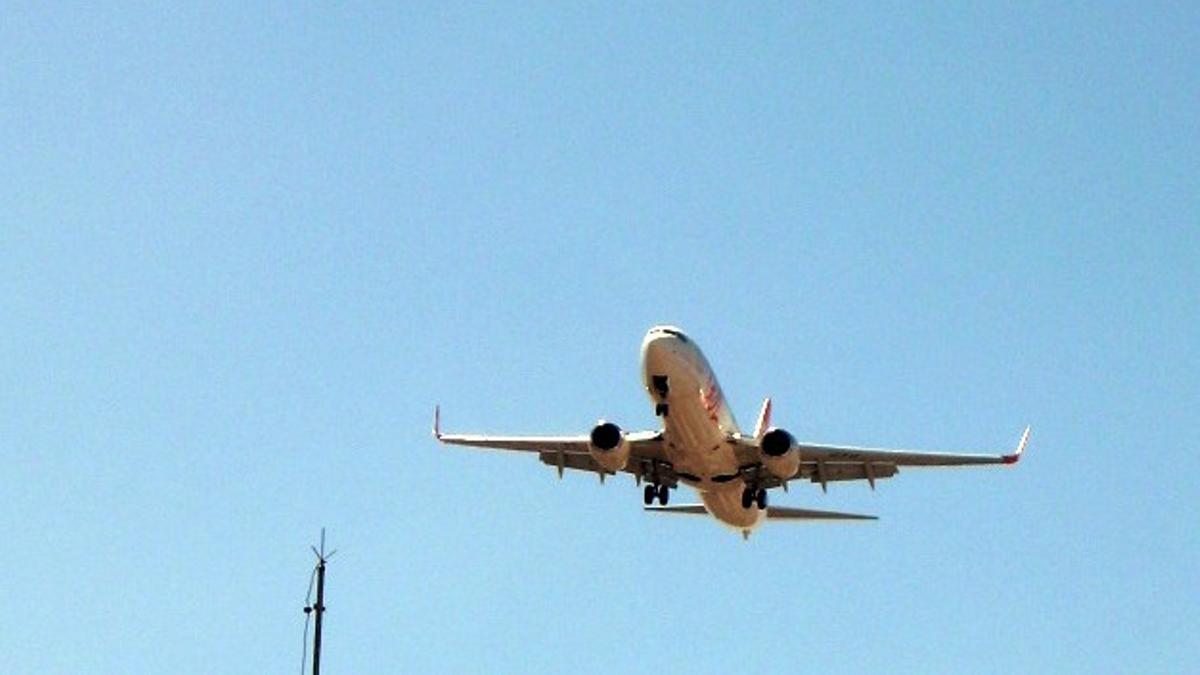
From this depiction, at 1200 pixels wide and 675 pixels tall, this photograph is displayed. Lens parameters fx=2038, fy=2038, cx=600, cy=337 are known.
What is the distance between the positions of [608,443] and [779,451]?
21.0ft

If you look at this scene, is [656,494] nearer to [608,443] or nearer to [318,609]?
[608,443]

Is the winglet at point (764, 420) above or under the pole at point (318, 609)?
above

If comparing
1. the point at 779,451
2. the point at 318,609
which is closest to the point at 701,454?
the point at 779,451

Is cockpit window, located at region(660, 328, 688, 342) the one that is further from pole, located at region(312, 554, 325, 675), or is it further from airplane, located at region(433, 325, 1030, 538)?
pole, located at region(312, 554, 325, 675)

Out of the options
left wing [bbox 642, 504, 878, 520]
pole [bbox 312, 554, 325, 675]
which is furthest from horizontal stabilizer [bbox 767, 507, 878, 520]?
pole [bbox 312, 554, 325, 675]

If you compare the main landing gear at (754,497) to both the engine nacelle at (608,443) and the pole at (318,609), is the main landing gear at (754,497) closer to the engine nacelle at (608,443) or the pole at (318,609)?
the engine nacelle at (608,443)

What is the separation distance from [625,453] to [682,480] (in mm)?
4466

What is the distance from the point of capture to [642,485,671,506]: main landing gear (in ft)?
264

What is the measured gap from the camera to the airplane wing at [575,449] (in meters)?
77.6

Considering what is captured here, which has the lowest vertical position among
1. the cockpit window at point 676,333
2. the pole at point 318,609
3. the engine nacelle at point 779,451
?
the pole at point 318,609

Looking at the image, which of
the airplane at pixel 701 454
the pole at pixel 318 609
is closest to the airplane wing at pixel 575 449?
the airplane at pixel 701 454

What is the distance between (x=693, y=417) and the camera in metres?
73.2

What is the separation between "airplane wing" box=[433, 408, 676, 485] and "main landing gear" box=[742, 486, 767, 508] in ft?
9.52

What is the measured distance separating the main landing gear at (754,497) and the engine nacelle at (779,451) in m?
3.82
